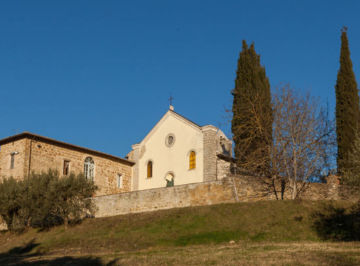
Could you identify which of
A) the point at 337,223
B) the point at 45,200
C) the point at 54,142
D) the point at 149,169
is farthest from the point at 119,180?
the point at 337,223

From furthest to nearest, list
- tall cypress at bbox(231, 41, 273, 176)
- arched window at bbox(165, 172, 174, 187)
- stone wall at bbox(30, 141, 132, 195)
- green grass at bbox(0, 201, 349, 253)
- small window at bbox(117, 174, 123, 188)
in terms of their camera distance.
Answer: small window at bbox(117, 174, 123, 188), arched window at bbox(165, 172, 174, 187), stone wall at bbox(30, 141, 132, 195), tall cypress at bbox(231, 41, 273, 176), green grass at bbox(0, 201, 349, 253)

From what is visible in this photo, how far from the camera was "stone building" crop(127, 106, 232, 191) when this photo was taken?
35.6 metres

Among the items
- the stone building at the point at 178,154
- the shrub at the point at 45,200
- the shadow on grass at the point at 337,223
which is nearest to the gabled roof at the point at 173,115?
the stone building at the point at 178,154

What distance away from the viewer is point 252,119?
29203mm

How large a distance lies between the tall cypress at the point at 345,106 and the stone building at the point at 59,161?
16.9 m

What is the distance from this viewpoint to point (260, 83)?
103 feet

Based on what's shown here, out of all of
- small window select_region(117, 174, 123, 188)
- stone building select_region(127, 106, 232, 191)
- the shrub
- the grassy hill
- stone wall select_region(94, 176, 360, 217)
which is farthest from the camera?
small window select_region(117, 174, 123, 188)

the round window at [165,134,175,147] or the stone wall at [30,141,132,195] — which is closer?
the stone wall at [30,141,132,195]

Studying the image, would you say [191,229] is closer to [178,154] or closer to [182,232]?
[182,232]

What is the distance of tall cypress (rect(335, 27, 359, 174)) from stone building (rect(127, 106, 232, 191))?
8.76 m

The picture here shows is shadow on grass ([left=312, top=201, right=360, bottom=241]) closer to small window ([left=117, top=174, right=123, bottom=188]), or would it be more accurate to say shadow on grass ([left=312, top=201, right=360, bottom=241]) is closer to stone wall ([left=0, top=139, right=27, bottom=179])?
stone wall ([left=0, top=139, right=27, bottom=179])

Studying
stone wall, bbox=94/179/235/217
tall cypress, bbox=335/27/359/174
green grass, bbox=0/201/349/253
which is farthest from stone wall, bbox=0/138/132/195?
tall cypress, bbox=335/27/359/174

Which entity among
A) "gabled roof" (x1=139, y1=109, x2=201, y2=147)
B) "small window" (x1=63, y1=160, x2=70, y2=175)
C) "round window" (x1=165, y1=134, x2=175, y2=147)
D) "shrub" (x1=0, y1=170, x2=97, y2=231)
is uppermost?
"gabled roof" (x1=139, y1=109, x2=201, y2=147)

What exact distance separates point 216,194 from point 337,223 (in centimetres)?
841
